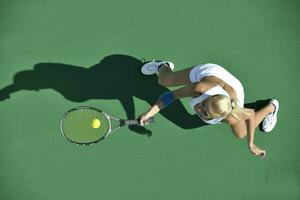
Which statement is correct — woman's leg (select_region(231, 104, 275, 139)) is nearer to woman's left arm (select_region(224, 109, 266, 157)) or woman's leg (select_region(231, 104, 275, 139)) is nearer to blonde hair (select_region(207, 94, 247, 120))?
woman's left arm (select_region(224, 109, 266, 157))

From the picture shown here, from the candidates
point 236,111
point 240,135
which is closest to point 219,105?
point 236,111

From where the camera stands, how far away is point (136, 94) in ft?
16.8

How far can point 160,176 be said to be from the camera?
199 inches


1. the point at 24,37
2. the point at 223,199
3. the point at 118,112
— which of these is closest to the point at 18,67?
the point at 24,37

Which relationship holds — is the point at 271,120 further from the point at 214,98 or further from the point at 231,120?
the point at 214,98

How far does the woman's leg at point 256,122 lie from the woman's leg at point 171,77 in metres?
0.77

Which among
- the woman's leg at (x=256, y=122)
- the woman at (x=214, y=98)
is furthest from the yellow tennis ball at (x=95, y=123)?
the woman's leg at (x=256, y=122)

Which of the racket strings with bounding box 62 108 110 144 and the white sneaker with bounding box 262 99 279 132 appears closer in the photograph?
the racket strings with bounding box 62 108 110 144

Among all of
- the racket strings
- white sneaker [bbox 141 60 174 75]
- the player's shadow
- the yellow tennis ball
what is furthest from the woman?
the racket strings

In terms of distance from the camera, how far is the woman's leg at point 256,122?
16.0 feet

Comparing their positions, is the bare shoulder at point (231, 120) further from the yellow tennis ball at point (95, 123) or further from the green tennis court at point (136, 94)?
the yellow tennis ball at point (95, 123)

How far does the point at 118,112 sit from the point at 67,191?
3.47ft

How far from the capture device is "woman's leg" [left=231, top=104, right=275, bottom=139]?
4.87m

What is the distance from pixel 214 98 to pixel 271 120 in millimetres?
1532
